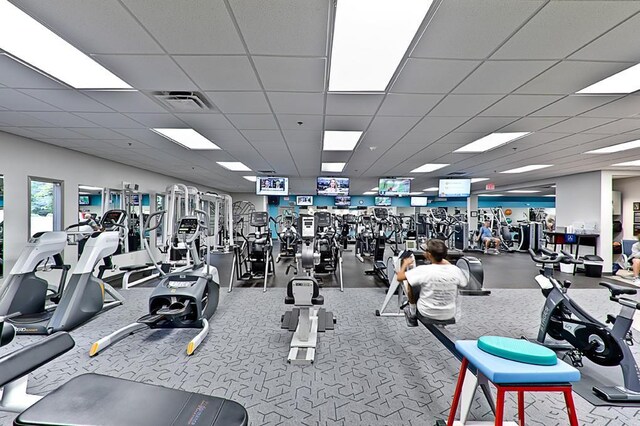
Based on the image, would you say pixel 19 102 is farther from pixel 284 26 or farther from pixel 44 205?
pixel 284 26

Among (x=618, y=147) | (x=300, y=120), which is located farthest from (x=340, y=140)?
(x=618, y=147)

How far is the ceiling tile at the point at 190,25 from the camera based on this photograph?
1898mm

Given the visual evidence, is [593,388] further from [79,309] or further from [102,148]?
[102,148]

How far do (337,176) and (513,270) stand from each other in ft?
19.5

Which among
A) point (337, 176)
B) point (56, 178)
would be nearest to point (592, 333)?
point (337, 176)

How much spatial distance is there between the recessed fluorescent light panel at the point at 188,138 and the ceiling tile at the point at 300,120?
1.65 m

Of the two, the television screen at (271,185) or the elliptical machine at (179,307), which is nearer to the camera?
the elliptical machine at (179,307)

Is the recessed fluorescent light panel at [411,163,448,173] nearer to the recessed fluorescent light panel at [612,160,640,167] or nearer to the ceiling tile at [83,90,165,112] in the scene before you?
the recessed fluorescent light panel at [612,160,640,167]

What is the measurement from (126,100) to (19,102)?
130 cm

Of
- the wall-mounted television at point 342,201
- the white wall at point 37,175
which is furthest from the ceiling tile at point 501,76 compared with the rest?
the wall-mounted television at point 342,201

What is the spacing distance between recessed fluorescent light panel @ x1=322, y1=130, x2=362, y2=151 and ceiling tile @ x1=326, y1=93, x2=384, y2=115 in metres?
0.91

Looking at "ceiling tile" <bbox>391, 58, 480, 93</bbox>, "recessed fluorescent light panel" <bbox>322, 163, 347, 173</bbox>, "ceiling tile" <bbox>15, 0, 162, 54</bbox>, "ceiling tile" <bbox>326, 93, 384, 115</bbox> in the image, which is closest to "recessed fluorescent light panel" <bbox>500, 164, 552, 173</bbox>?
"recessed fluorescent light panel" <bbox>322, 163, 347, 173</bbox>

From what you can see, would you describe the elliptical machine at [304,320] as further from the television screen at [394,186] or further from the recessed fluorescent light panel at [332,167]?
the television screen at [394,186]

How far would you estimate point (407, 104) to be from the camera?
3535 millimetres
